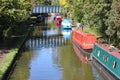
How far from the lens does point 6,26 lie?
39406mm

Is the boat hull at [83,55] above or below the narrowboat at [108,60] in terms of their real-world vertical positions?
below

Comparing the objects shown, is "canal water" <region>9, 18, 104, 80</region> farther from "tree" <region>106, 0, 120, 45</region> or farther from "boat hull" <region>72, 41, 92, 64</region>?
"tree" <region>106, 0, 120, 45</region>

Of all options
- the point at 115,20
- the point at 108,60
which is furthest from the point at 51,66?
the point at 115,20

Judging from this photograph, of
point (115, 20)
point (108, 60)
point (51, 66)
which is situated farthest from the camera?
point (51, 66)

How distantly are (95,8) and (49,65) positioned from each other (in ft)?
25.4

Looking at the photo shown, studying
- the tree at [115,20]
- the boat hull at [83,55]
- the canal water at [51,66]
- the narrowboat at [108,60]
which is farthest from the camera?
the boat hull at [83,55]

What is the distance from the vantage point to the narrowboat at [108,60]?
81.0 feet

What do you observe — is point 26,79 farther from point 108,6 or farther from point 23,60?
point 108,6

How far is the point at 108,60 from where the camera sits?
27.2m

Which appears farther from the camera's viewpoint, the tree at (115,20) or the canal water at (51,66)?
the tree at (115,20)

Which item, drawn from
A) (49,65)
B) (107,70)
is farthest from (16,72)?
(107,70)

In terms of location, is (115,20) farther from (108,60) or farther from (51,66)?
(51,66)

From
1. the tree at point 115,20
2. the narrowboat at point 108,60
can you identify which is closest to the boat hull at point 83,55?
the narrowboat at point 108,60

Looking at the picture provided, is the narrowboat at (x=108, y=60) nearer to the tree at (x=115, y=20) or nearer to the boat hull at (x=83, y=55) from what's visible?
the boat hull at (x=83, y=55)
